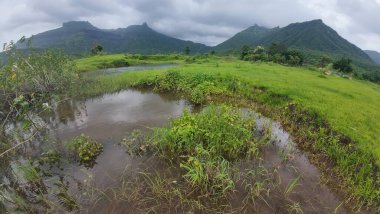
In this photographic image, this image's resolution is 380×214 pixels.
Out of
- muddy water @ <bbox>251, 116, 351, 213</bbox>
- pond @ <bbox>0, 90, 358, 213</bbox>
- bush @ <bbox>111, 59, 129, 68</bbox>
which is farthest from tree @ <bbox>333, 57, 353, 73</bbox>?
muddy water @ <bbox>251, 116, 351, 213</bbox>

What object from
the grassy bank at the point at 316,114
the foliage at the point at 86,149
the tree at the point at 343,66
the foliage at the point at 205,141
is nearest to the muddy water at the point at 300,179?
the grassy bank at the point at 316,114

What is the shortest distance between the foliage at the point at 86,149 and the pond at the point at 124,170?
197 mm

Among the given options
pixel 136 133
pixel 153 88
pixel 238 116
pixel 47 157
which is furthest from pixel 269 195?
pixel 153 88

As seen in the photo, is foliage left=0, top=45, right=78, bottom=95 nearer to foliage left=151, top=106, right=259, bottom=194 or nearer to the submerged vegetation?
the submerged vegetation

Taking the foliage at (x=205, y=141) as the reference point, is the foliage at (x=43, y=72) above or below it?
above

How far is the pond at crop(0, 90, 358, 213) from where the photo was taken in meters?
6.59

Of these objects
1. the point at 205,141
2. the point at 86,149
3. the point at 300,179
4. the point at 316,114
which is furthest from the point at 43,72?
the point at 316,114

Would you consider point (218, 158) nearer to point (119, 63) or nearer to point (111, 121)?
point (111, 121)

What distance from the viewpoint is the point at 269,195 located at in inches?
273

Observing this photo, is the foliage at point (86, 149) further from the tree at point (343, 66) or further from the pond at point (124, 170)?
the tree at point (343, 66)

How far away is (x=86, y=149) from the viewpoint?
8797 mm

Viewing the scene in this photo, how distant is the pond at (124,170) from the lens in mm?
6590

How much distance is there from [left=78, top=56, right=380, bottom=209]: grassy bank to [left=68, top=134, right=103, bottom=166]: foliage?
773 cm

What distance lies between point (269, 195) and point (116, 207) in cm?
405
